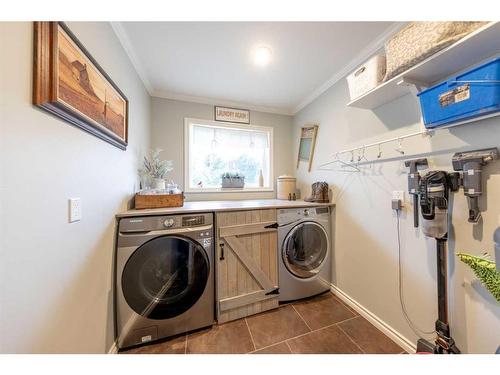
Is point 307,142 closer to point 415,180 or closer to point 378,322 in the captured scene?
point 415,180

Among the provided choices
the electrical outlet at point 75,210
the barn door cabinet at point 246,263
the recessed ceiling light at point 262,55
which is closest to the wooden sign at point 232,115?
the recessed ceiling light at point 262,55

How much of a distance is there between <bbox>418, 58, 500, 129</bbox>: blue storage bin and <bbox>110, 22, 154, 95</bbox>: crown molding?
6.93ft

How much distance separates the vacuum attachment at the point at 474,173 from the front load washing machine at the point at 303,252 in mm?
1129

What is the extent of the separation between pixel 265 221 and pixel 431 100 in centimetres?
142

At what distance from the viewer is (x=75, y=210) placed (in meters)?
0.90

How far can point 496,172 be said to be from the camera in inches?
35.4

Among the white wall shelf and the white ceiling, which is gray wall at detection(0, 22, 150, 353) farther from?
the white wall shelf

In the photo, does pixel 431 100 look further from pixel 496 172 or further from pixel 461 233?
pixel 461 233

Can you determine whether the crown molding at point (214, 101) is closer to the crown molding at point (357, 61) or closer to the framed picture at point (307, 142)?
the crown molding at point (357, 61)

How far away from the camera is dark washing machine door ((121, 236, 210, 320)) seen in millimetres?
1339

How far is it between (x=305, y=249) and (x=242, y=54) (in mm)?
2065

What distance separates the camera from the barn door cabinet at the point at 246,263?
1.62m

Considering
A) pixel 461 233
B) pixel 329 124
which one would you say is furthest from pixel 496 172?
pixel 329 124
